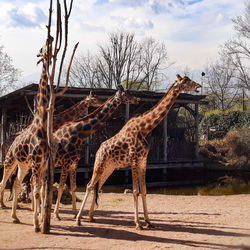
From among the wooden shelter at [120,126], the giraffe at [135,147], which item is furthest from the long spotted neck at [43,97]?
the wooden shelter at [120,126]

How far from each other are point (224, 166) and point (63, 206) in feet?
52.2

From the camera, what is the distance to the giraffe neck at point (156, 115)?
7984 millimetres

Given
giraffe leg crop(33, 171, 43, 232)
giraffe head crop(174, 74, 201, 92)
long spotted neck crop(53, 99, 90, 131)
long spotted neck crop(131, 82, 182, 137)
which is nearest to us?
giraffe leg crop(33, 171, 43, 232)

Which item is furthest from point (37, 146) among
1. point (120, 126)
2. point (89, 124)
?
point (120, 126)

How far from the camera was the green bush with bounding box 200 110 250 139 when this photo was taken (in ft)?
97.4

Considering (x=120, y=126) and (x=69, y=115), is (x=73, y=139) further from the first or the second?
(x=120, y=126)

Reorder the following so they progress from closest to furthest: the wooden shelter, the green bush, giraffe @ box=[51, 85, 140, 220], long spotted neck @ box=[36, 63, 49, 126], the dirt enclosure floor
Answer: the dirt enclosure floor → long spotted neck @ box=[36, 63, 49, 126] → giraffe @ box=[51, 85, 140, 220] → the wooden shelter → the green bush

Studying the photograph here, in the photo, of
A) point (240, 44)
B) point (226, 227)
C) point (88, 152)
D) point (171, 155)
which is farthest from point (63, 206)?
point (240, 44)

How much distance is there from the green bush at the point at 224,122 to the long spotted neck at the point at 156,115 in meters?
22.4

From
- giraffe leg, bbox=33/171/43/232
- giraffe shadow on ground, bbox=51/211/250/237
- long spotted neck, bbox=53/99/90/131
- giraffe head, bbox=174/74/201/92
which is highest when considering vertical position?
giraffe head, bbox=174/74/201/92

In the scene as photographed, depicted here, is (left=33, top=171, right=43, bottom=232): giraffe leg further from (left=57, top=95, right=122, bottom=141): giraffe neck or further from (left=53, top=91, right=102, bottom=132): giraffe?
(left=53, top=91, right=102, bottom=132): giraffe

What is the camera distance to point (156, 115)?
8.09 metres

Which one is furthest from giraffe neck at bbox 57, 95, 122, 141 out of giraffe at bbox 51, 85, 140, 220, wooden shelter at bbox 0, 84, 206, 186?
wooden shelter at bbox 0, 84, 206, 186

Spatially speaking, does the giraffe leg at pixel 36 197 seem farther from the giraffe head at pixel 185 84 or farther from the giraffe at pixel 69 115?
the giraffe head at pixel 185 84
